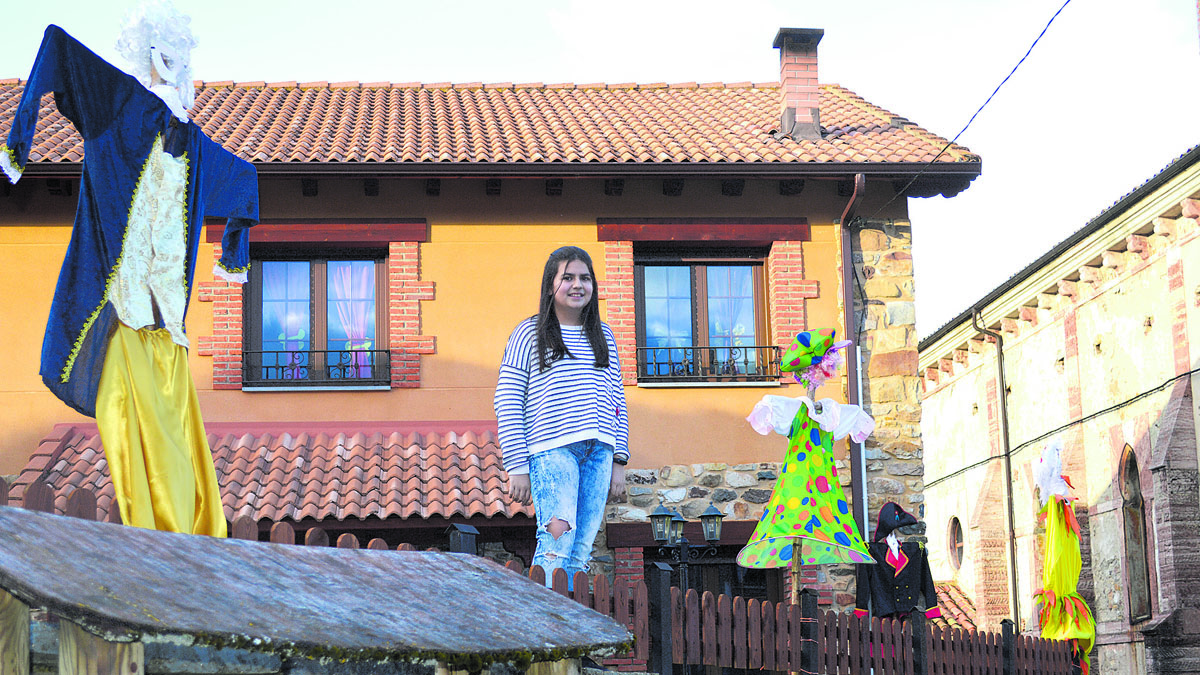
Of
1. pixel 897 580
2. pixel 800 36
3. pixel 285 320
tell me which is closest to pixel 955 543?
pixel 800 36

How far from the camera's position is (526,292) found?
41.3ft

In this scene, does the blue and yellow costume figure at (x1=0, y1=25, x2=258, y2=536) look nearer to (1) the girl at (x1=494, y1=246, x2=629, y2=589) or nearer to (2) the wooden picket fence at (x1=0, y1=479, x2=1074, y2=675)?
(2) the wooden picket fence at (x1=0, y1=479, x2=1074, y2=675)

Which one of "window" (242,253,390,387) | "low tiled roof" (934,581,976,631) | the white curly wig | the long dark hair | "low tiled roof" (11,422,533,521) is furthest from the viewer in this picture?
"low tiled roof" (934,581,976,631)

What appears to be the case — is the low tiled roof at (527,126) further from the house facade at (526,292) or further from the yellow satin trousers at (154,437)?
the yellow satin trousers at (154,437)

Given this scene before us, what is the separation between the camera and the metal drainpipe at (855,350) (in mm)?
12227

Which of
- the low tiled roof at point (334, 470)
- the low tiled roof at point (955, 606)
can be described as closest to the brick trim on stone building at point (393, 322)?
the low tiled roof at point (334, 470)

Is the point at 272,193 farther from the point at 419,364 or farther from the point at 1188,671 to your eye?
the point at 1188,671

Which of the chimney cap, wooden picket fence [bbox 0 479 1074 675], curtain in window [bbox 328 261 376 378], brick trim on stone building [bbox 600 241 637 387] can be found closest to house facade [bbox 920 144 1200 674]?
the chimney cap

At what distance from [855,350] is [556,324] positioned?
6789 millimetres

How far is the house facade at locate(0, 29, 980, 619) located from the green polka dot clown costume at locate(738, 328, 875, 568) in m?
2.63

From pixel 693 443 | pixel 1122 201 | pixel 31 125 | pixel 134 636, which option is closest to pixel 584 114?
pixel 693 443

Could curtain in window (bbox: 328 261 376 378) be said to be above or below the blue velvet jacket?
above

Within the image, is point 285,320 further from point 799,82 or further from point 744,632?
point 744,632

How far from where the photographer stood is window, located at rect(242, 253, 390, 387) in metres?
12.4
